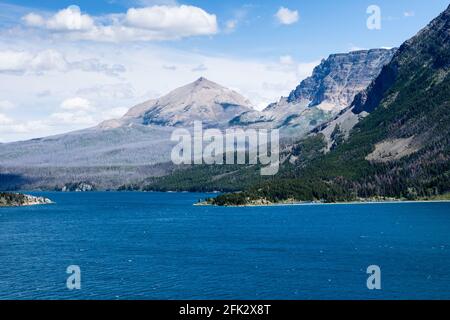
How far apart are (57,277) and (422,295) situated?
74.0 m

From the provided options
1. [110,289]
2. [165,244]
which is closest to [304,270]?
[110,289]

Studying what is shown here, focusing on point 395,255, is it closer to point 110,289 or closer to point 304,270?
point 304,270

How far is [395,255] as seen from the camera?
158500 mm
